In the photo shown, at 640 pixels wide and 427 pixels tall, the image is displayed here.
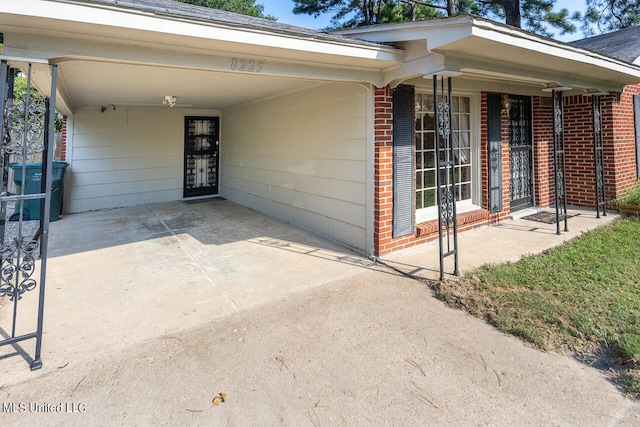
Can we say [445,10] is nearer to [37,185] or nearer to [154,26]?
[154,26]

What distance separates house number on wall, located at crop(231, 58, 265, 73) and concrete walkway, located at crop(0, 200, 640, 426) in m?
2.13

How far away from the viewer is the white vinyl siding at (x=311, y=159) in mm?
4594

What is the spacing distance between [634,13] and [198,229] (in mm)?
15798

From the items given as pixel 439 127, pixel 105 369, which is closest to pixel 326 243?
pixel 439 127

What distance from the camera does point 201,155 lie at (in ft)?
29.8

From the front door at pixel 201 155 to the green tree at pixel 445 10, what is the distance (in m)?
7.80

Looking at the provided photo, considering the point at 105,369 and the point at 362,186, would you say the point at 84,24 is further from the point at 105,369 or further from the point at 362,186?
the point at 362,186

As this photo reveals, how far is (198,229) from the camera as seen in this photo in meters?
5.92

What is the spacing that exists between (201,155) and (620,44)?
9.71 m

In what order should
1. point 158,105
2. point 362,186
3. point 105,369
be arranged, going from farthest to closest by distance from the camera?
point 158,105 < point 362,186 < point 105,369

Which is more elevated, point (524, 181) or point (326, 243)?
point (524, 181)

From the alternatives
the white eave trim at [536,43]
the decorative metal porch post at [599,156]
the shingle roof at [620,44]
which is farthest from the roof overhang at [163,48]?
the shingle roof at [620,44]

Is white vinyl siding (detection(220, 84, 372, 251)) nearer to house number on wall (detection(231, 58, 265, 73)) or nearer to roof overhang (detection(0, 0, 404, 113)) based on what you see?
roof overhang (detection(0, 0, 404, 113))

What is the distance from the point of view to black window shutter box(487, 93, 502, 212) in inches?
220
